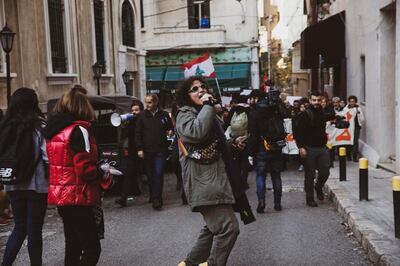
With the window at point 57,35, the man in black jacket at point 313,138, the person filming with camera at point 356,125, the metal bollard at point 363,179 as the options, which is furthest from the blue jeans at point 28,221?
the window at point 57,35

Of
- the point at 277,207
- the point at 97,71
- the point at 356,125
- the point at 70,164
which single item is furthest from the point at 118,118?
the point at 97,71

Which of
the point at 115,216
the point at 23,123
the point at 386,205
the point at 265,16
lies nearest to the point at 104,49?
the point at 115,216

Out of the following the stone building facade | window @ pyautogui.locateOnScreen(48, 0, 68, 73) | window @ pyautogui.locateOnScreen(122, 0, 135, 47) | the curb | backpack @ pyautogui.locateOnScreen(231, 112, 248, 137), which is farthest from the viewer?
window @ pyautogui.locateOnScreen(122, 0, 135, 47)

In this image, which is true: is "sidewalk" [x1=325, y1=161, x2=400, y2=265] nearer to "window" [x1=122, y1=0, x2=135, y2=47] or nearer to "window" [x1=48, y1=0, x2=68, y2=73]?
"window" [x1=48, y1=0, x2=68, y2=73]

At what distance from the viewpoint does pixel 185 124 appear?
498cm

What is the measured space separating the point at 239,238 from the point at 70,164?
319 cm

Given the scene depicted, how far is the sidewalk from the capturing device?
241 inches

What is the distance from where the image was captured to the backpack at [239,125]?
1012 cm

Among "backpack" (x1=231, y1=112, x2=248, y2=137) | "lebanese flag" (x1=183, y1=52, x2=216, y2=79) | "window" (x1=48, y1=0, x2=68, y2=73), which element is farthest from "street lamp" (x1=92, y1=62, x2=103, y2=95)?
"backpack" (x1=231, y1=112, x2=248, y2=137)

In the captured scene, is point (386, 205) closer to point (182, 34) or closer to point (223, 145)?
point (223, 145)

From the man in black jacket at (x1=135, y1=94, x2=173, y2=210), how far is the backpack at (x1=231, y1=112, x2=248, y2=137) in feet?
3.93

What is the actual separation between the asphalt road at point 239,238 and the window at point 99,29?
37.2 feet

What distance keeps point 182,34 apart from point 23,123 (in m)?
32.0

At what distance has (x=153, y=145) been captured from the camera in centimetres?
992
